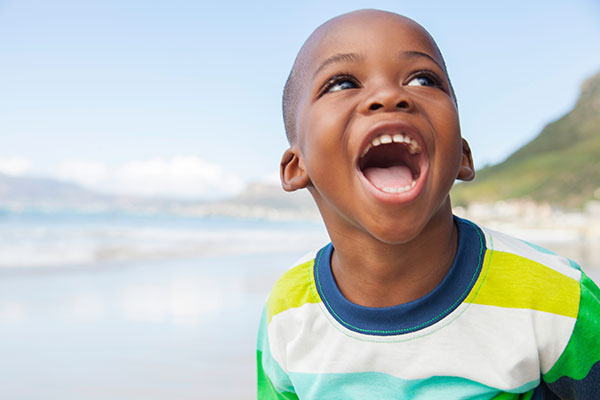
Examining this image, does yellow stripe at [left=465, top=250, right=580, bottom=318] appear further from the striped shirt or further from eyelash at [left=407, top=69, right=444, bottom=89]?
eyelash at [left=407, top=69, right=444, bottom=89]

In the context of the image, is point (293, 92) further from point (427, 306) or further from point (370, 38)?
point (427, 306)

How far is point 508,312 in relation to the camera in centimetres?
76

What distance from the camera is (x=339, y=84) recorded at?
2.51 feet

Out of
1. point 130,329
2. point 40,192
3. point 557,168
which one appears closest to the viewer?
point 130,329

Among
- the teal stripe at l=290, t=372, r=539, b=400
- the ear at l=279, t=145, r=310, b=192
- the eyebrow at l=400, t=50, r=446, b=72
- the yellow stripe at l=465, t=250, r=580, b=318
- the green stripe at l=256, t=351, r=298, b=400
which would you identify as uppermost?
the eyebrow at l=400, t=50, r=446, b=72

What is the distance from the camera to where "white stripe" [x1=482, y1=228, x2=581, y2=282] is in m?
0.79

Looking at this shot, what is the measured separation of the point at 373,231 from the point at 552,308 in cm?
28

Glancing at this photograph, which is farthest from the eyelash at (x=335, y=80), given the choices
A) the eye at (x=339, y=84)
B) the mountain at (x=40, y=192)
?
the mountain at (x=40, y=192)

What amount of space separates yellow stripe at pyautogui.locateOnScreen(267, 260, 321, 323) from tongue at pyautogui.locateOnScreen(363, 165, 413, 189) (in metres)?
0.28

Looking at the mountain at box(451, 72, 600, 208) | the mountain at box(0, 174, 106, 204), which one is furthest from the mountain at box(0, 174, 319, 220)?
the mountain at box(451, 72, 600, 208)

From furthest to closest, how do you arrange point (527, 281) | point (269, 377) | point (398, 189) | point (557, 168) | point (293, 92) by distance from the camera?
1. point (557, 168)
2. point (269, 377)
3. point (293, 92)
4. point (527, 281)
5. point (398, 189)

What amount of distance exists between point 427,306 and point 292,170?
11.6 inches

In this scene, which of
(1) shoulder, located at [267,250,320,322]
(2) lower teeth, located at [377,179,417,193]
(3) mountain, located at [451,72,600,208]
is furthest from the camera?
(3) mountain, located at [451,72,600,208]

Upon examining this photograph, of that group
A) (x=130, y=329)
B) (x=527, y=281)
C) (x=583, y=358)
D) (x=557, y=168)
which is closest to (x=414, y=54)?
(x=527, y=281)
